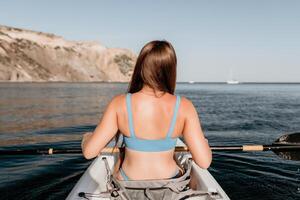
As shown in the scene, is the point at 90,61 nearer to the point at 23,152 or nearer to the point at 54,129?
the point at 54,129

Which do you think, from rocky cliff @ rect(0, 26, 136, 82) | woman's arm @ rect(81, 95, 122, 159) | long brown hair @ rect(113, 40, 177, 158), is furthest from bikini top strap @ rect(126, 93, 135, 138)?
rocky cliff @ rect(0, 26, 136, 82)

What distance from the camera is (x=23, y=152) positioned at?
5.89m

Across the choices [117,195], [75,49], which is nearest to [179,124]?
[117,195]

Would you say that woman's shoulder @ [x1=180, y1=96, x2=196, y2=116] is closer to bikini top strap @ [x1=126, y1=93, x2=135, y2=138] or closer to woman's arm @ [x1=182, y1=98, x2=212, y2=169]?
woman's arm @ [x1=182, y1=98, x2=212, y2=169]

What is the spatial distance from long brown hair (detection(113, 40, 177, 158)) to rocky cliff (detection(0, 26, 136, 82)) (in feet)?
331

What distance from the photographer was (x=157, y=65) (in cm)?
331

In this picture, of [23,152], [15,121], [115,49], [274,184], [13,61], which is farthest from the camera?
[115,49]

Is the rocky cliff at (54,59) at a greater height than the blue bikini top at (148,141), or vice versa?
the blue bikini top at (148,141)

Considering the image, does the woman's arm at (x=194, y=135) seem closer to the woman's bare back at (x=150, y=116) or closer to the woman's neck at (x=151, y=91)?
the woman's bare back at (x=150, y=116)

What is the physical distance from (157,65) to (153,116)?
0.54 meters

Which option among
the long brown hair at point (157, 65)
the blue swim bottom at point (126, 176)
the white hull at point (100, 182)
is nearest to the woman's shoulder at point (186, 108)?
the long brown hair at point (157, 65)

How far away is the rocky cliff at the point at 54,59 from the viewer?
103m

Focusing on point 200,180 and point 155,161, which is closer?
point 155,161

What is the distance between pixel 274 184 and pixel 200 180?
4119 millimetres
